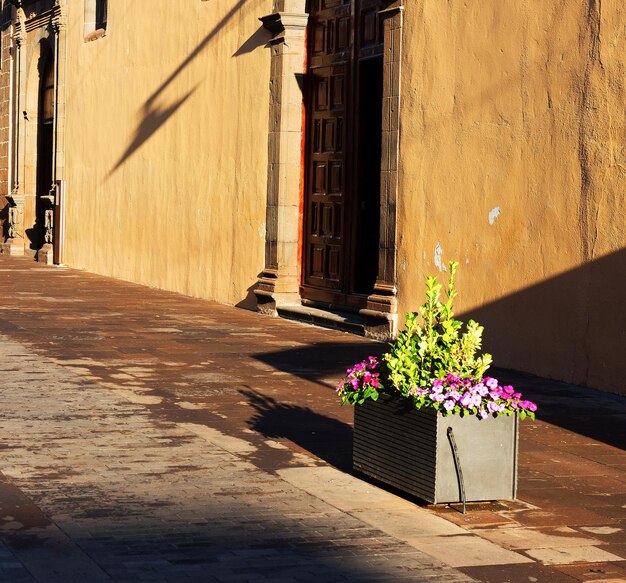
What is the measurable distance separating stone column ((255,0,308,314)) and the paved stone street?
3803 mm

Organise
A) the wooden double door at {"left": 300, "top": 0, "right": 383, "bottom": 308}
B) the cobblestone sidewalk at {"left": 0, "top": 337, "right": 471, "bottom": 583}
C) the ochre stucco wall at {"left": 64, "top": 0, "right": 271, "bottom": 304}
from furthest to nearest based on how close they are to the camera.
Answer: the ochre stucco wall at {"left": 64, "top": 0, "right": 271, "bottom": 304}
the wooden double door at {"left": 300, "top": 0, "right": 383, "bottom": 308}
the cobblestone sidewalk at {"left": 0, "top": 337, "right": 471, "bottom": 583}

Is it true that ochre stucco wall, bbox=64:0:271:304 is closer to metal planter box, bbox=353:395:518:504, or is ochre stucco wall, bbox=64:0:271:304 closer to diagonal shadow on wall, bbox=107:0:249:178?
diagonal shadow on wall, bbox=107:0:249:178

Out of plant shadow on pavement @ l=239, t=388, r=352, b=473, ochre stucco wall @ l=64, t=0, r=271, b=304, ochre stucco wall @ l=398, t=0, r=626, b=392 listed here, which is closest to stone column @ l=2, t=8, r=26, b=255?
ochre stucco wall @ l=64, t=0, r=271, b=304

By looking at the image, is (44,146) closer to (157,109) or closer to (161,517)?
(157,109)

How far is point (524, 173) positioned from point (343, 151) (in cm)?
397

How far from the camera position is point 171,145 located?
731 inches

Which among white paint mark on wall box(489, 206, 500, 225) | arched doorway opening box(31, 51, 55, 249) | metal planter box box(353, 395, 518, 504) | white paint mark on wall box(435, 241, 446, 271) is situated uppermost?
arched doorway opening box(31, 51, 55, 249)

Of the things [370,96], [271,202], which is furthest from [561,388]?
[271,202]

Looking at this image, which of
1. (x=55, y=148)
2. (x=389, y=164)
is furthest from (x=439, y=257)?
(x=55, y=148)

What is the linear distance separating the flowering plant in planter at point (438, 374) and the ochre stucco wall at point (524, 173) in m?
3.69

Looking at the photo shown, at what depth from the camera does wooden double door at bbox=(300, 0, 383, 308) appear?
14.0 m

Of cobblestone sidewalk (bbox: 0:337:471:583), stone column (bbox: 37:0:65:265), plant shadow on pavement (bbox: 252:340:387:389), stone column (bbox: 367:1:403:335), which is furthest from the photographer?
stone column (bbox: 37:0:65:265)

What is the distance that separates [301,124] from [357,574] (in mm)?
10727

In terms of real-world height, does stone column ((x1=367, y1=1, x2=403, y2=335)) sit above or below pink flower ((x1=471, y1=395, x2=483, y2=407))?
above
